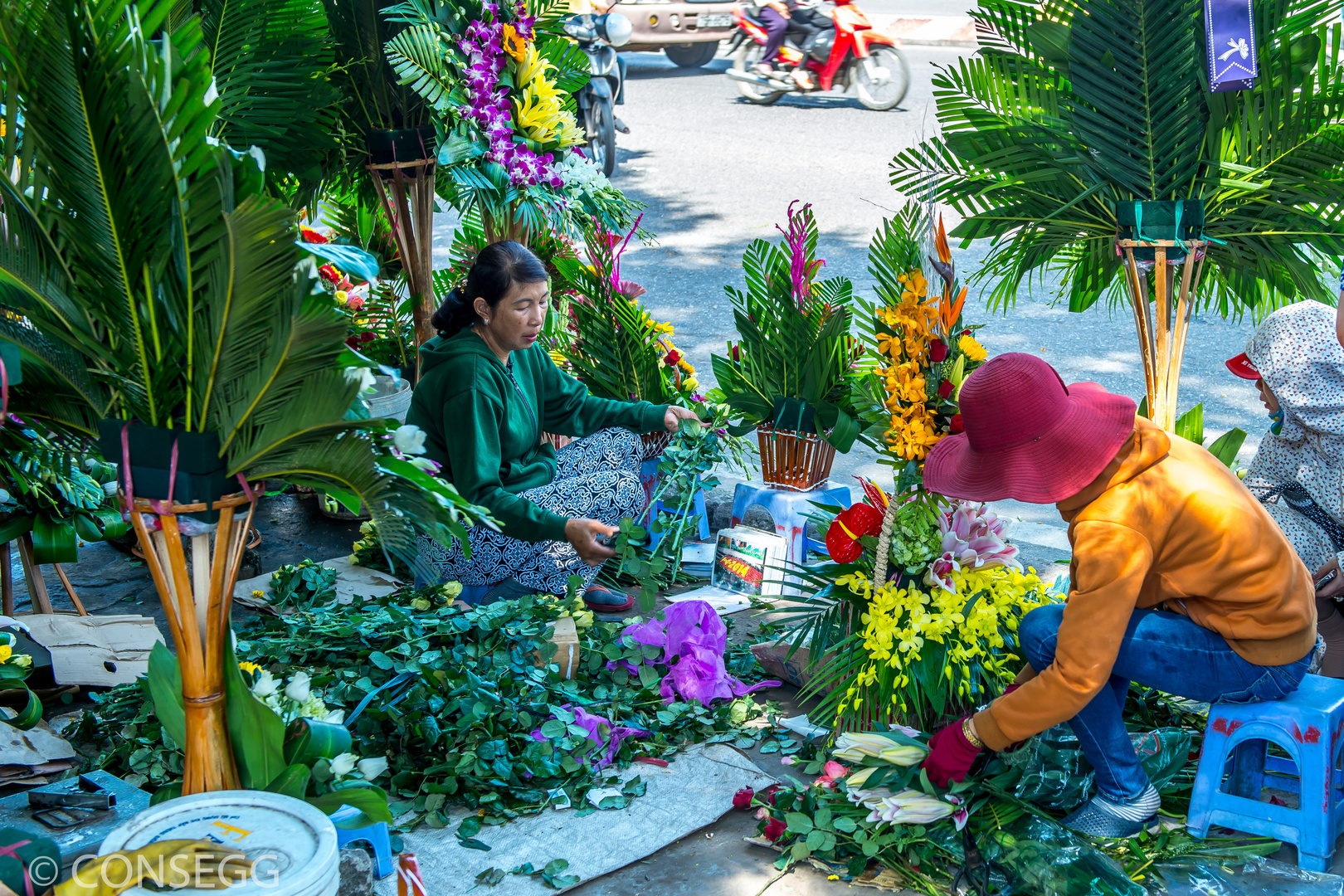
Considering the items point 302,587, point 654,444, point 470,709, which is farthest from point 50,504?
point 654,444

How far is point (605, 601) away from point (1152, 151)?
1.85 m

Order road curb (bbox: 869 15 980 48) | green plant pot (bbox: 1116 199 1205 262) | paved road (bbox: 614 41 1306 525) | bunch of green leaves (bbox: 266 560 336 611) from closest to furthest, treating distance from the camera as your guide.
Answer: green plant pot (bbox: 1116 199 1205 262)
bunch of green leaves (bbox: 266 560 336 611)
paved road (bbox: 614 41 1306 525)
road curb (bbox: 869 15 980 48)

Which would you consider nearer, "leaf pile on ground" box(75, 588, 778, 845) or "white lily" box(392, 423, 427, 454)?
"white lily" box(392, 423, 427, 454)

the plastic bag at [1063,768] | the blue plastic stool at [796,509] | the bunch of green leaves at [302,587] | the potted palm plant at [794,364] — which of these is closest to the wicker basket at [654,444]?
the potted palm plant at [794,364]

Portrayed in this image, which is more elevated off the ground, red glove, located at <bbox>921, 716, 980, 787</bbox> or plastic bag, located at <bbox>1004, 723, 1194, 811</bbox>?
red glove, located at <bbox>921, 716, 980, 787</bbox>

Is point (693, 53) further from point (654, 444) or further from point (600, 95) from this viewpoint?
point (654, 444)

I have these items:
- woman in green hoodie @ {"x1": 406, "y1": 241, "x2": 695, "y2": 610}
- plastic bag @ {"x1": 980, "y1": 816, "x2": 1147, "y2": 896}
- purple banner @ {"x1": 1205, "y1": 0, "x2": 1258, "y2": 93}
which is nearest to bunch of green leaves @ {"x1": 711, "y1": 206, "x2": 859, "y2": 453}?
woman in green hoodie @ {"x1": 406, "y1": 241, "x2": 695, "y2": 610}

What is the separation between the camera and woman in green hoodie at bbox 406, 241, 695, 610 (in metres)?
2.93

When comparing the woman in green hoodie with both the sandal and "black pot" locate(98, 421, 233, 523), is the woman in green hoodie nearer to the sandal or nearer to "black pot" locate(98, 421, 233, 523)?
the sandal

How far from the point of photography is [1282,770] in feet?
6.92

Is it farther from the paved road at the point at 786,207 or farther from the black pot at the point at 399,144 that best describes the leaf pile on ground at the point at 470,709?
the paved road at the point at 786,207

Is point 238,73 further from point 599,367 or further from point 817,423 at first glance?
point 817,423

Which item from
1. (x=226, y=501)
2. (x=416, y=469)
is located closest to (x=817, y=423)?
(x=416, y=469)

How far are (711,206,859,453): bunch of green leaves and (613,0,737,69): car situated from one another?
884 centimetres
